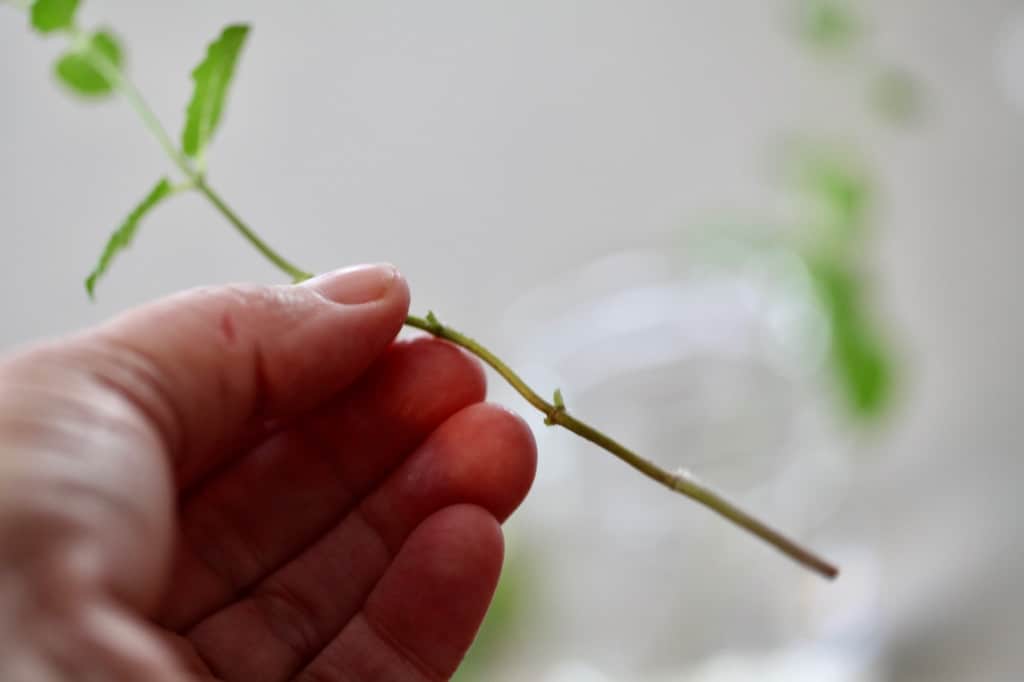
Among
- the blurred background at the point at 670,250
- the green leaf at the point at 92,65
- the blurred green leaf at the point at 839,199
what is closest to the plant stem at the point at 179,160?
the green leaf at the point at 92,65

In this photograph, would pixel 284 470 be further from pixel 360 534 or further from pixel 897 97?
pixel 897 97

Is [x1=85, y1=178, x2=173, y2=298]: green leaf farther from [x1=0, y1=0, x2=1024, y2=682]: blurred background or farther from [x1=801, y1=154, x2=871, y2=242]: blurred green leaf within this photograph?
[x1=801, y1=154, x2=871, y2=242]: blurred green leaf

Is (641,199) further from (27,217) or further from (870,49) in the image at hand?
(27,217)

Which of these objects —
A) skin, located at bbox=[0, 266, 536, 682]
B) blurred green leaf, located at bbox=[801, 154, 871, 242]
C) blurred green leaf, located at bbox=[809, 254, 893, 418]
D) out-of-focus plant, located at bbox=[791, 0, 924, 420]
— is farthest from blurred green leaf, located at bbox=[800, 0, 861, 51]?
skin, located at bbox=[0, 266, 536, 682]

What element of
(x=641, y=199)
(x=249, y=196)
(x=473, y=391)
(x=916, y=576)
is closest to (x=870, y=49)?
(x=641, y=199)

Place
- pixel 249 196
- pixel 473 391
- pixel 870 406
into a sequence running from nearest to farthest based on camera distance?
pixel 473 391
pixel 870 406
pixel 249 196

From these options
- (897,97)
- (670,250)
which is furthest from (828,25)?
(670,250)
